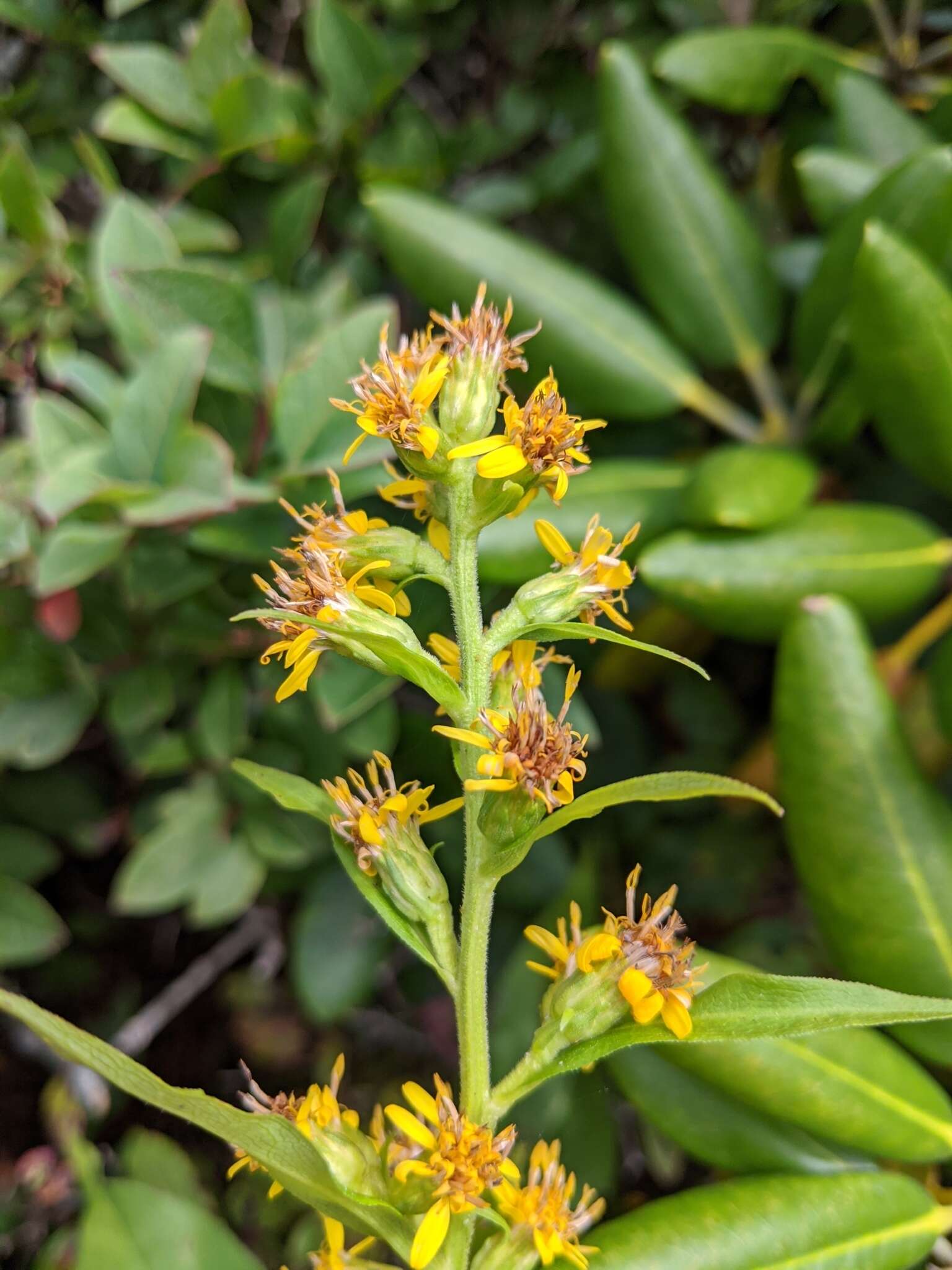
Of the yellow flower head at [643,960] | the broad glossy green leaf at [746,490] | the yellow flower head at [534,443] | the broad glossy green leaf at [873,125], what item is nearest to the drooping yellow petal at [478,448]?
the yellow flower head at [534,443]

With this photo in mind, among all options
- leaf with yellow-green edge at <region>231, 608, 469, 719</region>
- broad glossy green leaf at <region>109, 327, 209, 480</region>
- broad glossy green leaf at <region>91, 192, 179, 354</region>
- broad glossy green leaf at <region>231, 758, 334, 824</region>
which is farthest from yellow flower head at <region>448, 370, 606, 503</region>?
broad glossy green leaf at <region>91, 192, 179, 354</region>

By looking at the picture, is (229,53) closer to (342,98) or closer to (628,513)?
(342,98)

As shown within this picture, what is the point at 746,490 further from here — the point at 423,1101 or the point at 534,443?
the point at 423,1101

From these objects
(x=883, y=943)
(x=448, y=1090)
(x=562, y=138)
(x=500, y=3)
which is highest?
(x=500, y=3)

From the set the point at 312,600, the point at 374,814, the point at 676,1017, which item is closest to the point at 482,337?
the point at 312,600

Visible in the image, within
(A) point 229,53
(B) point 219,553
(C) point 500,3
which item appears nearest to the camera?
(B) point 219,553

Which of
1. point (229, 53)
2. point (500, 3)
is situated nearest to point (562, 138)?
point (500, 3)

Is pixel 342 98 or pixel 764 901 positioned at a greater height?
pixel 342 98
